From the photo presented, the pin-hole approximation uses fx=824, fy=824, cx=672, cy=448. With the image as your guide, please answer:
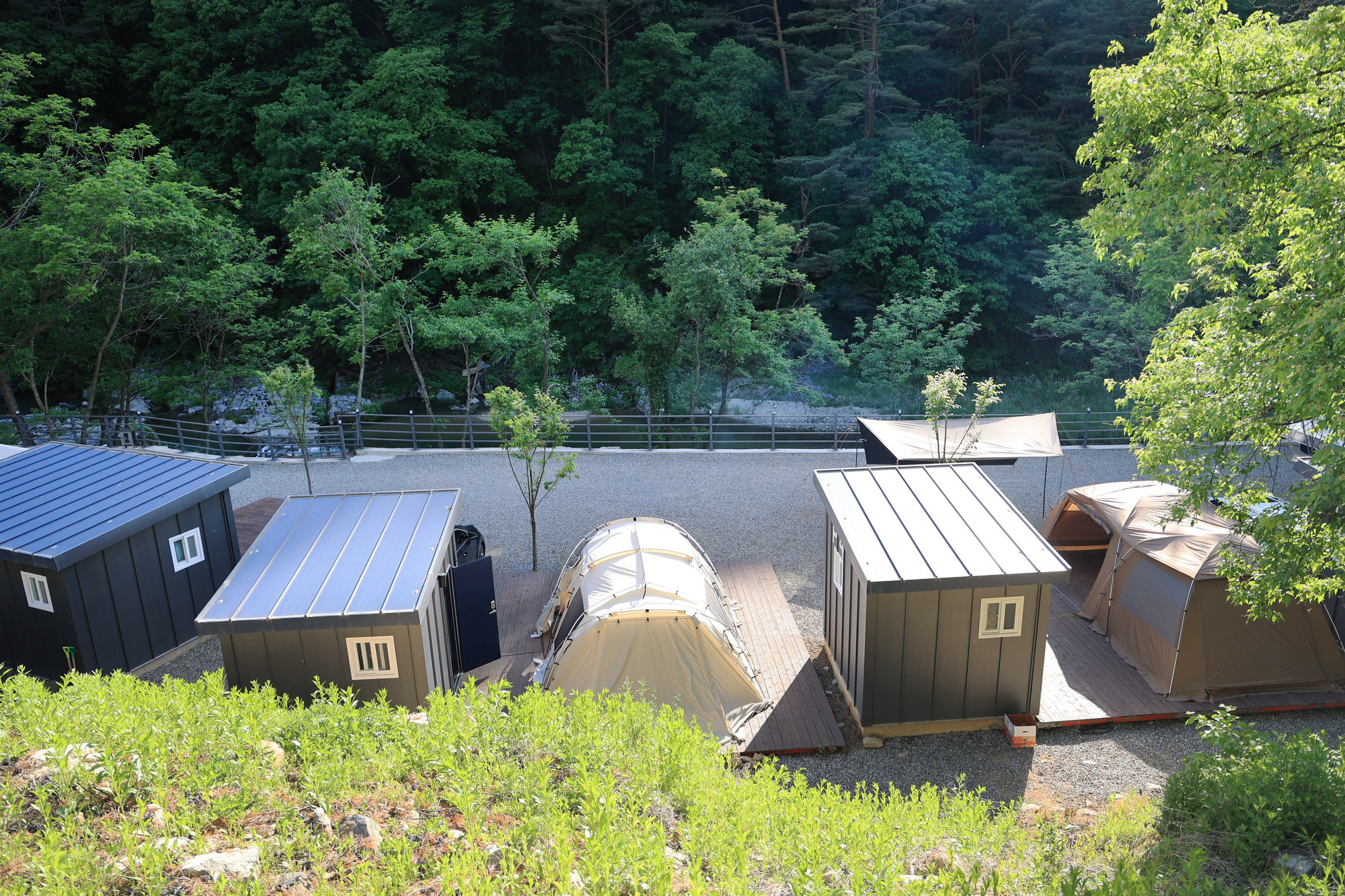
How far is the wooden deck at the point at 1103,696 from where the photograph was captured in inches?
303

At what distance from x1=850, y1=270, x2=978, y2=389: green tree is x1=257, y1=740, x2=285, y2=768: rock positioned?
19226mm

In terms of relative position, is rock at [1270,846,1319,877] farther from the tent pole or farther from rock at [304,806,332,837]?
rock at [304,806,332,837]

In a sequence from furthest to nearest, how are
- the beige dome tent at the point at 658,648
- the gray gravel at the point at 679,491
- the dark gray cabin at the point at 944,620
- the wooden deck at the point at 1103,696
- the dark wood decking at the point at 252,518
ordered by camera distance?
the gray gravel at the point at 679,491
the dark wood decking at the point at 252,518
the wooden deck at the point at 1103,696
the beige dome tent at the point at 658,648
the dark gray cabin at the point at 944,620

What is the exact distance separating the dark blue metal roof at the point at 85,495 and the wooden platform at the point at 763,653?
367 centimetres

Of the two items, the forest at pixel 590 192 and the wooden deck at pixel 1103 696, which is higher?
the forest at pixel 590 192

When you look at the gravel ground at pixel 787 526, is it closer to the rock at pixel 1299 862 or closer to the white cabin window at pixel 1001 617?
the white cabin window at pixel 1001 617

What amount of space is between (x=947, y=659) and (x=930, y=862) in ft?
11.4

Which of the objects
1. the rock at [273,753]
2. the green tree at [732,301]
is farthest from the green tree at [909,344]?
the rock at [273,753]

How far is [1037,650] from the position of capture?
7.45 m

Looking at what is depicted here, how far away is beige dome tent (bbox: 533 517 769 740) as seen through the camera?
7441 millimetres

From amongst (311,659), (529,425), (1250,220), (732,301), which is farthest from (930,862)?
(732,301)

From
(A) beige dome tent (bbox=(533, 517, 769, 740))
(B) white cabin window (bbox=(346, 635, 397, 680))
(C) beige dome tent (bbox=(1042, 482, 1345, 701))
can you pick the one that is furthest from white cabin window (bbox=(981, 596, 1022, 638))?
(B) white cabin window (bbox=(346, 635, 397, 680))

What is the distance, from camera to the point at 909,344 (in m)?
21.5

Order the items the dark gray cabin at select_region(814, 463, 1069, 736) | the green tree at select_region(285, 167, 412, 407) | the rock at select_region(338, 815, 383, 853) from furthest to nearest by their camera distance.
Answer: the green tree at select_region(285, 167, 412, 407) < the dark gray cabin at select_region(814, 463, 1069, 736) < the rock at select_region(338, 815, 383, 853)
